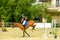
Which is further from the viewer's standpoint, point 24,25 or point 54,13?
point 54,13

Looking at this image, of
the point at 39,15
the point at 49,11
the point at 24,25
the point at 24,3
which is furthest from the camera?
the point at 49,11

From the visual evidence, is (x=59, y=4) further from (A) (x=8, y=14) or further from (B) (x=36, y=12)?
(A) (x=8, y=14)

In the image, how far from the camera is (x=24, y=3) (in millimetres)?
40781

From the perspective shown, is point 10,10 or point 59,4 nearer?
point 10,10

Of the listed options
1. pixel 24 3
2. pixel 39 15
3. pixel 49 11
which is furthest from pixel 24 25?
pixel 49 11

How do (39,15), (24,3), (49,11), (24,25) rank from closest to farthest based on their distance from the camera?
(24,25) → (24,3) → (39,15) → (49,11)

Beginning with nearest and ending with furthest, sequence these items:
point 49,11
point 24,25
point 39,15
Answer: point 24,25 < point 39,15 < point 49,11

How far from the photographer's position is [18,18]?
1656 inches

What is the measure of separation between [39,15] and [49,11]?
4018mm

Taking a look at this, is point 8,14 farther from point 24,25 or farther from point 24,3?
point 24,25

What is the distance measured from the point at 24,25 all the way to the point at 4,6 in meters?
20.2

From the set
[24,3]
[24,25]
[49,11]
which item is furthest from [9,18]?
[24,25]

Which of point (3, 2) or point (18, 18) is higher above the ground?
point (3, 2)

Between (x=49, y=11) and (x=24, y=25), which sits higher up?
(x=24, y=25)
